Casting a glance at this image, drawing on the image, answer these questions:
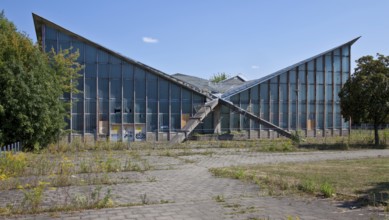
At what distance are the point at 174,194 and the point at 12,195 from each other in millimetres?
3632

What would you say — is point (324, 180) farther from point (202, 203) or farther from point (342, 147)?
point (342, 147)

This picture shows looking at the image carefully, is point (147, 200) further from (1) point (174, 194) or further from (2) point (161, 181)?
(2) point (161, 181)

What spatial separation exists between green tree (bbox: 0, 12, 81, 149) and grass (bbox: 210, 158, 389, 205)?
1202cm

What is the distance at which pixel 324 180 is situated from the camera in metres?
11.4

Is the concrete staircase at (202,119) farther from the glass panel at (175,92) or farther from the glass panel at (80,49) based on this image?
the glass panel at (80,49)

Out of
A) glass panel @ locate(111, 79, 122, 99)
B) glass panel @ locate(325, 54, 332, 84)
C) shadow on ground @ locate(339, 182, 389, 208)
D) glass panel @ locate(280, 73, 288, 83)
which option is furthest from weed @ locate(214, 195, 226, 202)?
glass panel @ locate(325, 54, 332, 84)

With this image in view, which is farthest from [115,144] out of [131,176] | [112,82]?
[112,82]

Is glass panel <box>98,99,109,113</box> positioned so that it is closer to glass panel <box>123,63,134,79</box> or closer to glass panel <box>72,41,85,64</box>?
glass panel <box>123,63,134,79</box>

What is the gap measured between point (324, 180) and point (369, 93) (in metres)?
17.3

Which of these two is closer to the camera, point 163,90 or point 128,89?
point 128,89

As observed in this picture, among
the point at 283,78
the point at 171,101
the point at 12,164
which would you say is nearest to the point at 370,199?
the point at 12,164

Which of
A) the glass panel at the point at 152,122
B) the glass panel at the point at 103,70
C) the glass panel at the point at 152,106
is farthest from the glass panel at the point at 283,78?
the glass panel at the point at 103,70

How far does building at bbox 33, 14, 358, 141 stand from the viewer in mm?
36094

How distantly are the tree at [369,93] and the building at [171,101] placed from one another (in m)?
9.75
